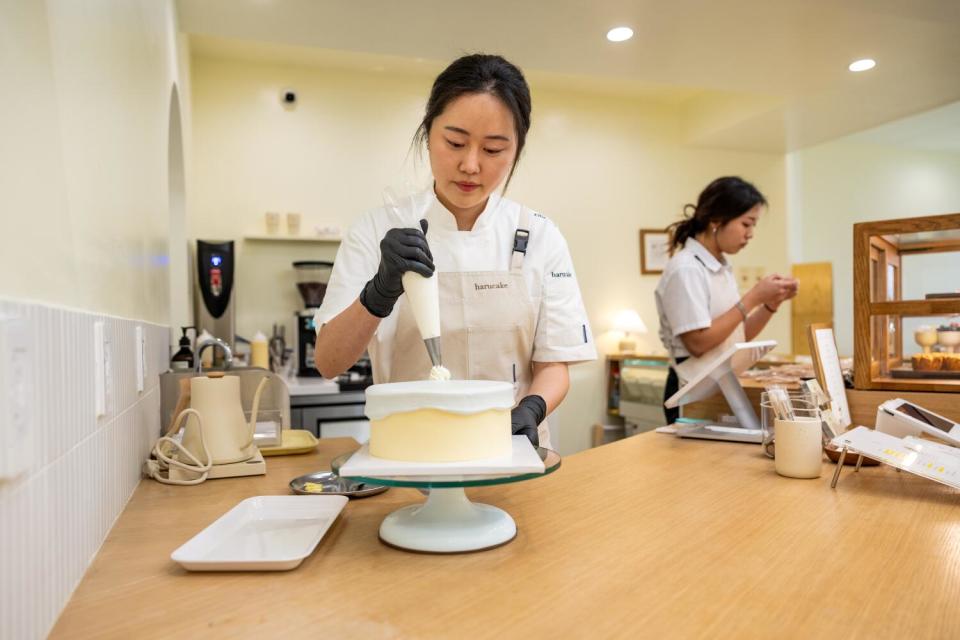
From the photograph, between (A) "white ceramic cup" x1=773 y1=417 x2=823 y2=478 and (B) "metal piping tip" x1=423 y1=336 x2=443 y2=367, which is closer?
(B) "metal piping tip" x1=423 y1=336 x2=443 y2=367

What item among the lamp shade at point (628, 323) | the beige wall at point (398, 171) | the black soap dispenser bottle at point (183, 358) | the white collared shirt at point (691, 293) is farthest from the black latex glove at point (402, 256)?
the lamp shade at point (628, 323)

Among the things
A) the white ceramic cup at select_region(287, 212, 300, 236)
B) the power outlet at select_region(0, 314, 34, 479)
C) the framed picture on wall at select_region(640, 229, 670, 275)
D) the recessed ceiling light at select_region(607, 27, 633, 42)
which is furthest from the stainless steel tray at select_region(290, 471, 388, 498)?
the framed picture on wall at select_region(640, 229, 670, 275)

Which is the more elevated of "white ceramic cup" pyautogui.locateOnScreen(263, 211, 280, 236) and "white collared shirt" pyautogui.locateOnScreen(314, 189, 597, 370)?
"white ceramic cup" pyautogui.locateOnScreen(263, 211, 280, 236)

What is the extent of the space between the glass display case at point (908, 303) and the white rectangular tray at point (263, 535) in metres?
→ 1.38

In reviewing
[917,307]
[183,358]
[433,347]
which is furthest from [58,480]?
[917,307]

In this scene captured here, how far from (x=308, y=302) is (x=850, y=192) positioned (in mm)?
5733

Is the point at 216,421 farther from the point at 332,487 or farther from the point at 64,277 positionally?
the point at 64,277

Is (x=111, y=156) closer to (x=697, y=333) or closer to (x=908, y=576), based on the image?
(x=908, y=576)

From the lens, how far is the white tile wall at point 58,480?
0.61m

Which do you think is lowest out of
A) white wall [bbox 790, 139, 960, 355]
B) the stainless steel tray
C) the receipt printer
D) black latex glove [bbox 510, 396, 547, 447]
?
the stainless steel tray

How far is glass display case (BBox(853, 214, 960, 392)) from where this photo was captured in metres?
1.62

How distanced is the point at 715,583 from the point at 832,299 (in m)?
5.96

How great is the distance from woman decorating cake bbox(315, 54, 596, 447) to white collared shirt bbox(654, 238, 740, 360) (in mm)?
1110

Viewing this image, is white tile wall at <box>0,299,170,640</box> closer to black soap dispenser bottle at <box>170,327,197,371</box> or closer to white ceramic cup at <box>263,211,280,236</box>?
black soap dispenser bottle at <box>170,327,197,371</box>
